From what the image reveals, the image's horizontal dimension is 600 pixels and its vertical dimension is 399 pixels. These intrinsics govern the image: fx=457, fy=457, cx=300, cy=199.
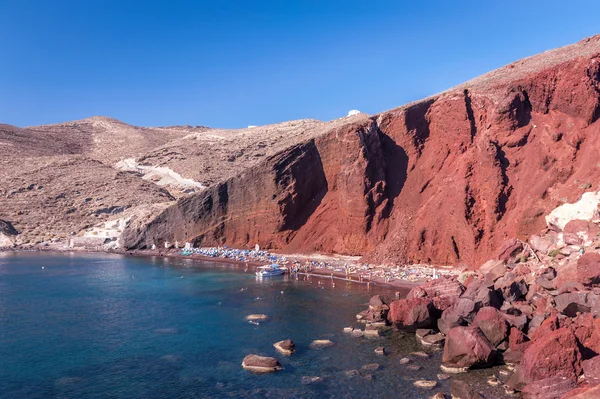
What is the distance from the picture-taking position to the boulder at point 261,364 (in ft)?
82.8

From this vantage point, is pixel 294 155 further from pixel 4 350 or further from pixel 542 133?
pixel 4 350

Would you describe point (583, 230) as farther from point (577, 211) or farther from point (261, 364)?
point (261, 364)

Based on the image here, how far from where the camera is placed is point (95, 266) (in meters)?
69.2

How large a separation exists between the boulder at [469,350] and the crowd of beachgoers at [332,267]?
65.5 feet

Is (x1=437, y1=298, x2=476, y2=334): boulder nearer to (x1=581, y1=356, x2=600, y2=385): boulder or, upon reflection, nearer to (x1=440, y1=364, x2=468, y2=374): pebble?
(x1=440, y1=364, x2=468, y2=374): pebble

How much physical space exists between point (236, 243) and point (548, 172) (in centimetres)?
4768

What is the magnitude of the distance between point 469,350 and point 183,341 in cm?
1815

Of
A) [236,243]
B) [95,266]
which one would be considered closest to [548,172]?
[236,243]

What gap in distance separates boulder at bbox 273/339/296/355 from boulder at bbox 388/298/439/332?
8195 mm

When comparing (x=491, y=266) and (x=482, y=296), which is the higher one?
(x=491, y=266)

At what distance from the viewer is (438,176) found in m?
57.7

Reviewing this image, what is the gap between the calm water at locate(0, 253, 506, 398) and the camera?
914 inches

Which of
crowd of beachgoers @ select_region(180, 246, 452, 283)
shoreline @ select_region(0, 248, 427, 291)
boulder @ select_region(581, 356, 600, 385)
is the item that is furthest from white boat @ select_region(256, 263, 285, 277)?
boulder @ select_region(581, 356, 600, 385)

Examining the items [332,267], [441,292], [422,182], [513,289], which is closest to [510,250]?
[513,289]
